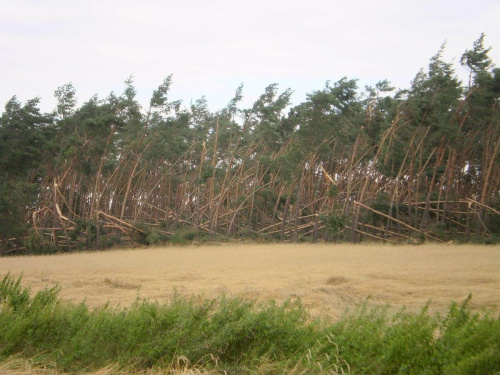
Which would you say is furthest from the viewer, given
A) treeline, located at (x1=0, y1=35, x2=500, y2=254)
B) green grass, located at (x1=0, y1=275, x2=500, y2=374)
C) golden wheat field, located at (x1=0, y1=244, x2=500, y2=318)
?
treeline, located at (x1=0, y1=35, x2=500, y2=254)

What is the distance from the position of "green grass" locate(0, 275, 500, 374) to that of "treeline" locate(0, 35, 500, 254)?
2384cm

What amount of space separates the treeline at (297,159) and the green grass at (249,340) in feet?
78.2

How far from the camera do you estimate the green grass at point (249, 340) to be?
4402 mm

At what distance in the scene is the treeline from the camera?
2919cm

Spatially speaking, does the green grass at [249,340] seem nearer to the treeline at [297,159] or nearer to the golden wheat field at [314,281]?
the golden wheat field at [314,281]

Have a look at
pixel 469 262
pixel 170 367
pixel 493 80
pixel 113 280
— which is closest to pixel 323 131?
pixel 493 80

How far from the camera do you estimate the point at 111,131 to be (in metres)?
34.3

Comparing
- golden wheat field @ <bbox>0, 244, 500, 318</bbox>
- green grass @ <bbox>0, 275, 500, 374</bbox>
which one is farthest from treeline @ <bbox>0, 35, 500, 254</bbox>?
green grass @ <bbox>0, 275, 500, 374</bbox>

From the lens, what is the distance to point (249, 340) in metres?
5.55

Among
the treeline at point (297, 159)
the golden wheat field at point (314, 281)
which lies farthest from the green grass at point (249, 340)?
the treeline at point (297, 159)

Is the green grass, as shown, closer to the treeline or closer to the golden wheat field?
the golden wheat field

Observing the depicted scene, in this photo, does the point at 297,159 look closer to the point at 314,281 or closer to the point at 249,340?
the point at 314,281

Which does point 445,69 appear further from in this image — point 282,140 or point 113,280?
point 113,280

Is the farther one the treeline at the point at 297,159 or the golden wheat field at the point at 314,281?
the treeline at the point at 297,159
